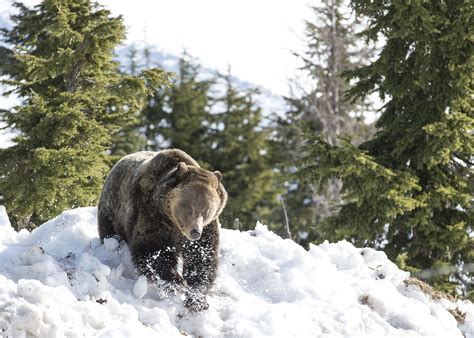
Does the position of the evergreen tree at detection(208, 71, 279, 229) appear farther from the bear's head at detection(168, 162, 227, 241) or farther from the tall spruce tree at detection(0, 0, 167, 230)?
the bear's head at detection(168, 162, 227, 241)

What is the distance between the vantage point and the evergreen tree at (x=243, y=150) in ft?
84.8

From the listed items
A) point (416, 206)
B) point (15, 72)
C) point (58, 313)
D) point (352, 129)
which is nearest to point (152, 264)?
point (58, 313)

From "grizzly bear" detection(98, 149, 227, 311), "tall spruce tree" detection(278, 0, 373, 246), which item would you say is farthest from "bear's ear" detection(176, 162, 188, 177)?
"tall spruce tree" detection(278, 0, 373, 246)

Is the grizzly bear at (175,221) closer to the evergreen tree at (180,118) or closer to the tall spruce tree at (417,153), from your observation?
the tall spruce tree at (417,153)

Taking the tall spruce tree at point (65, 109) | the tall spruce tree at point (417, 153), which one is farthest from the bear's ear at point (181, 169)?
the tall spruce tree at point (65, 109)

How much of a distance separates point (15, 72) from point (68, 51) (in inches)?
113

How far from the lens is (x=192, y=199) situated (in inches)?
203

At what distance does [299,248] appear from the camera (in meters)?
6.55

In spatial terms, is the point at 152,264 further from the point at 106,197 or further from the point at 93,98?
the point at 93,98

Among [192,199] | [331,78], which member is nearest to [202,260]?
[192,199]

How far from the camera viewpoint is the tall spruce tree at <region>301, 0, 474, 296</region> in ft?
33.2

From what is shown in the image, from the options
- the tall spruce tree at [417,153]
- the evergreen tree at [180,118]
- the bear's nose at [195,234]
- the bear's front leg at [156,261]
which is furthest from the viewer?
the evergreen tree at [180,118]

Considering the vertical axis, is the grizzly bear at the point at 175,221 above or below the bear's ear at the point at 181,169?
below

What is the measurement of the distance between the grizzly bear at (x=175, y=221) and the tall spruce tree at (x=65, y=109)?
5245 mm
